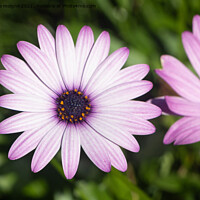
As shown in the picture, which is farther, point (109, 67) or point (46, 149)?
point (109, 67)

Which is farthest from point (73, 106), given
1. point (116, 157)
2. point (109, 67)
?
point (116, 157)

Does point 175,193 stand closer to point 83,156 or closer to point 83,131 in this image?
point 83,156

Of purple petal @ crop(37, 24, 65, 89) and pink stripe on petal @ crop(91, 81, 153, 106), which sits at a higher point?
purple petal @ crop(37, 24, 65, 89)

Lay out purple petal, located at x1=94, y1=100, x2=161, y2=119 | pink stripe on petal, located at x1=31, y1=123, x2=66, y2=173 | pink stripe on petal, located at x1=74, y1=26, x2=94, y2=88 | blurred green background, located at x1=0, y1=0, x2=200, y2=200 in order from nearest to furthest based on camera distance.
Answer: pink stripe on petal, located at x1=31, y1=123, x2=66, y2=173, purple petal, located at x1=94, y1=100, x2=161, y2=119, pink stripe on petal, located at x1=74, y1=26, x2=94, y2=88, blurred green background, located at x1=0, y1=0, x2=200, y2=200

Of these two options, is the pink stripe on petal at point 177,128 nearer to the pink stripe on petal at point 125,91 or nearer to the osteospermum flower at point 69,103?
the osteospermum flower at point 69,103

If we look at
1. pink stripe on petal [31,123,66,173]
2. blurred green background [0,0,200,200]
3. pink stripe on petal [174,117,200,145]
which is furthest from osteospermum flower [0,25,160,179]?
blurred green background [0,0,200,200]

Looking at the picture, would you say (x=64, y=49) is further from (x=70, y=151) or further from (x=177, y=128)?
(x=177, y=128)

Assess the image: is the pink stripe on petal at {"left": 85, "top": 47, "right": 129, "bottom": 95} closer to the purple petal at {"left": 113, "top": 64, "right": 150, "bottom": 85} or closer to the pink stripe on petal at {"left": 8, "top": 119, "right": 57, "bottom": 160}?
the purple petal at {"left": 113, "top": 64, "right": 150, "bottom": 85}
